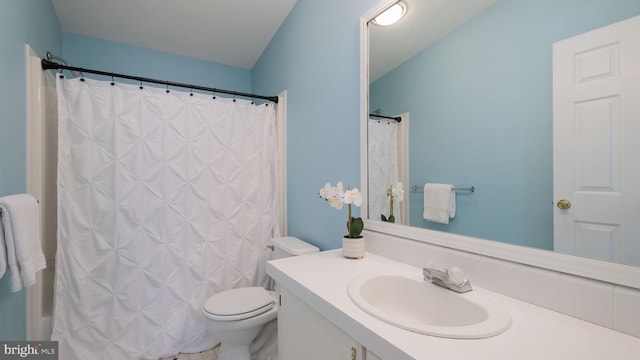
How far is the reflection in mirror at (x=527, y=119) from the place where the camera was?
25.6 inches

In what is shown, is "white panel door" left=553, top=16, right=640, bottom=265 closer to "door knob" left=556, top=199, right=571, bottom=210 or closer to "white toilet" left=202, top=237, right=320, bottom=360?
"door knob" left=556, top=199, right=571, bottom=210

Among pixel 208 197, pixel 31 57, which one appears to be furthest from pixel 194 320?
pixel 31 57

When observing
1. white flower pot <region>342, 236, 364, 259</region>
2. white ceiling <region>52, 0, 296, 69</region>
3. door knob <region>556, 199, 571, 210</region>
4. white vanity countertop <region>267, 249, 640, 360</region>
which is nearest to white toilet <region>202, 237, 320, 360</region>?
white flower pot <region>342, 236, 364, 259</region>

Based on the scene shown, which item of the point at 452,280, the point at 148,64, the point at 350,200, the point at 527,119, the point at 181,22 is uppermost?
the point at 181,22

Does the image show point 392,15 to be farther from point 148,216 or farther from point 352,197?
point 148,216

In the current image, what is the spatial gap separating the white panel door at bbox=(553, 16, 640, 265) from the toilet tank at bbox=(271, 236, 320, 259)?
124 centimetres

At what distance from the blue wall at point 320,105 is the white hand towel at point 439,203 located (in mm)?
416

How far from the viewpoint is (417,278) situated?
0.97m

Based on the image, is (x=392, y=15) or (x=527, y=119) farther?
(x=392, y=15)

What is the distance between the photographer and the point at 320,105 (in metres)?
1.75

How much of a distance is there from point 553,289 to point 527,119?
484mm

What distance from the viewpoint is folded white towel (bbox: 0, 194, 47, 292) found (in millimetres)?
1018

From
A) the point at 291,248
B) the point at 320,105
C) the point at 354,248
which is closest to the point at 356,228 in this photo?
the point at 354,248

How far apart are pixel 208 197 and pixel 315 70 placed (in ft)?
3.90
